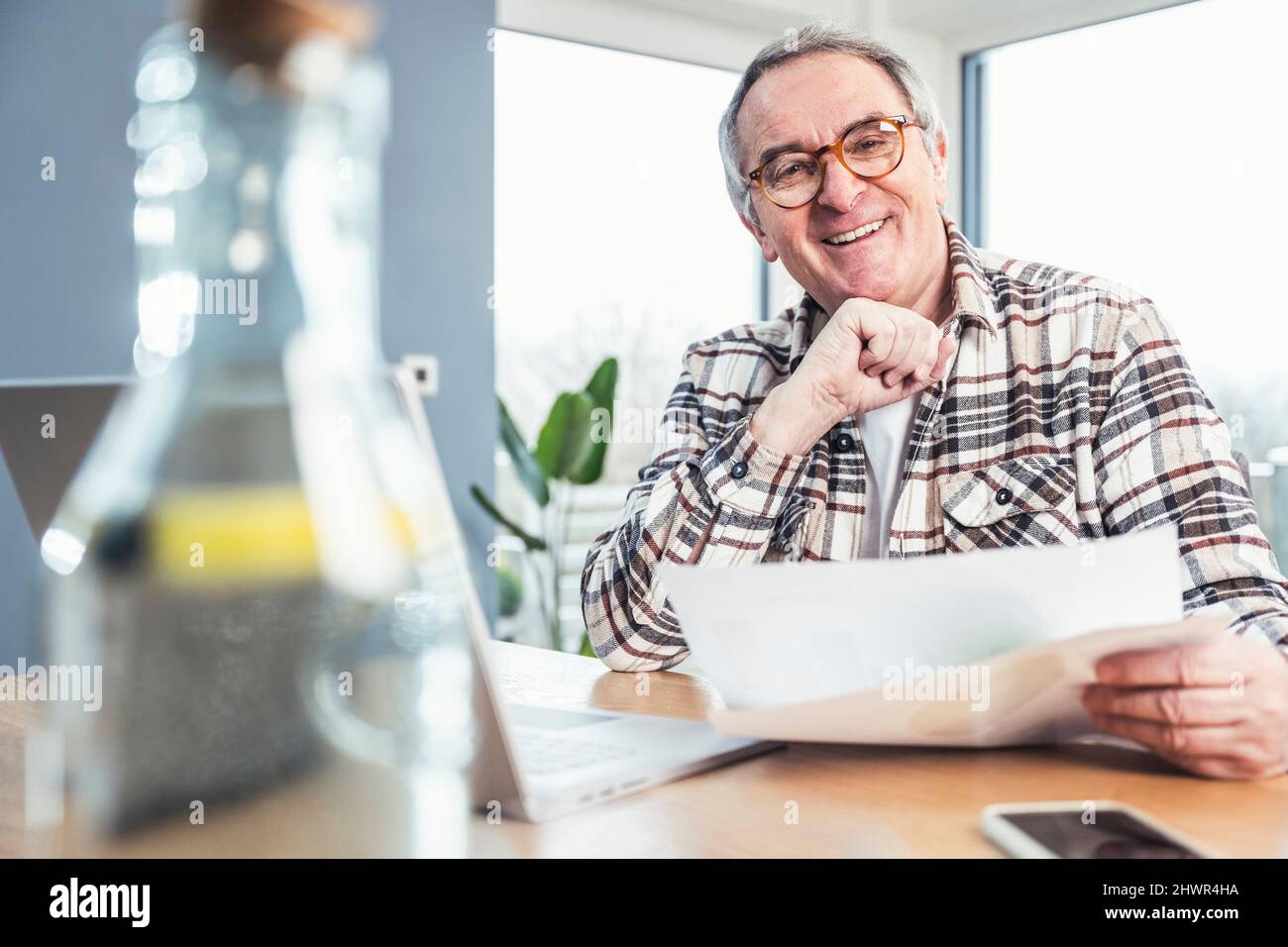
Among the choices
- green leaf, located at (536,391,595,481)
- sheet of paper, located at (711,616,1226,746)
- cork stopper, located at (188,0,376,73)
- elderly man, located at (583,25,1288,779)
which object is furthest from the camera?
green leaf, located at (536,391,595,481)

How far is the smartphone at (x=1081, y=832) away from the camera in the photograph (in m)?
0.53

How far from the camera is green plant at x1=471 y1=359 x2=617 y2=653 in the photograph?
279 centimetres

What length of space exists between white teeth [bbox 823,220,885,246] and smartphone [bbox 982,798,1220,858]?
3.07 ft

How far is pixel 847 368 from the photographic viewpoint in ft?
4.09

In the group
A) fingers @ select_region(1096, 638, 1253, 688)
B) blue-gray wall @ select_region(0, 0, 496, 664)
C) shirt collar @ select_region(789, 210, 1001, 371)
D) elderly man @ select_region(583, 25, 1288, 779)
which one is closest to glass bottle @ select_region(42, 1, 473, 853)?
fingers @ select_region(1096, 638, 1253, 688)

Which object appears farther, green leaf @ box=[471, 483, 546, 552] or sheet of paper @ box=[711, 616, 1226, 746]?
green leaf @ box=[471, 483, 546, 552]

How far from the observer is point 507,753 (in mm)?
602

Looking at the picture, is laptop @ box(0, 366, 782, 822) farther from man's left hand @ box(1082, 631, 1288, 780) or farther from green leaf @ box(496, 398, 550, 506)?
green leaf @ box(496, 398, 550, 506)

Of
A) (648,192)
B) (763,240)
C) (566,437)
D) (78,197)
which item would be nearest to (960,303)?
(763,240)

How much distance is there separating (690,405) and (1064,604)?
90 cm

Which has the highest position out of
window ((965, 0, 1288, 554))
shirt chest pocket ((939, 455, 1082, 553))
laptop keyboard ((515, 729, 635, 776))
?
window ((965, 0, 1288, 554))

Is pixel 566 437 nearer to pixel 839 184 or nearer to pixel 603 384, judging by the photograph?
pixel 603 384

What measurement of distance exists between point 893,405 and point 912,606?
2.53 ft
